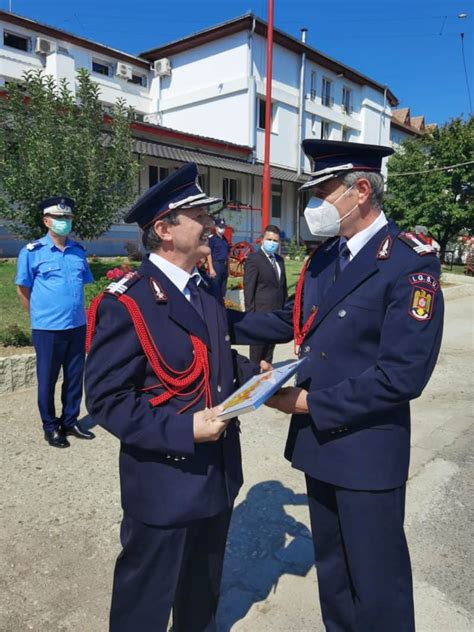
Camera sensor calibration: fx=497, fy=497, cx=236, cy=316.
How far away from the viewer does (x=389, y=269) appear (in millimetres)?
1703

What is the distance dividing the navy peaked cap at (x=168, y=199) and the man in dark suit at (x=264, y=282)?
400 cm

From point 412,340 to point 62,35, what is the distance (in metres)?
23.9

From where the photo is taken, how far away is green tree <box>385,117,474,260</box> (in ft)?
74.9

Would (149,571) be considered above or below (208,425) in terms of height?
below

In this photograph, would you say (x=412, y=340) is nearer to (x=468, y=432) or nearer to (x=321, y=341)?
(x=321, y=341)

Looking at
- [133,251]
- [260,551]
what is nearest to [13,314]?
[260,551]

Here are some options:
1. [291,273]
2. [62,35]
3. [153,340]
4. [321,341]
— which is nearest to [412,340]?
[321,341]

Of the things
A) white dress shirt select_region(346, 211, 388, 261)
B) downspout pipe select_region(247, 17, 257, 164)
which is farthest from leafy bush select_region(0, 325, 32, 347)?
downspout pipe select_region(247, 17, 257, 164)

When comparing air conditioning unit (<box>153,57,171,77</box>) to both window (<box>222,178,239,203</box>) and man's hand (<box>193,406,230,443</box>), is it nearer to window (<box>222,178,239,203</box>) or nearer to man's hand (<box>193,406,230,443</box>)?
window (<box>222,178,239,203</box>)

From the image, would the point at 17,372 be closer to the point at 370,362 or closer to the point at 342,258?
the point at 342,258

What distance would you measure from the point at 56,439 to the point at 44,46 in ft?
68.9

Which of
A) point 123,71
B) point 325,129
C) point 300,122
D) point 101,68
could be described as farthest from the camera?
point 325,129

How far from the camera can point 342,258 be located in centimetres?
195

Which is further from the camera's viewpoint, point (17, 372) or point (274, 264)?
point (274, 264)
